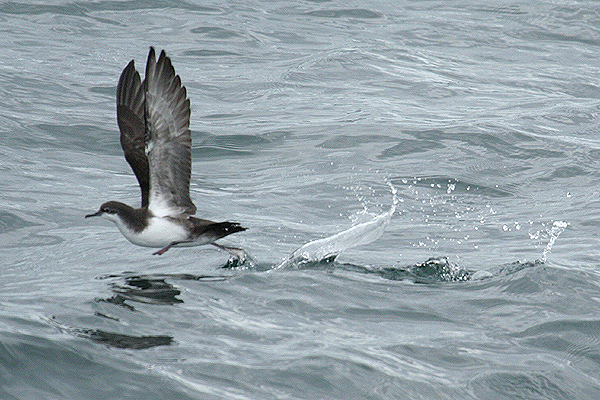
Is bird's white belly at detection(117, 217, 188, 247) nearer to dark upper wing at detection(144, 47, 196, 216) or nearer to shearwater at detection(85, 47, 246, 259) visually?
shearwater at detection(85, 47, 246, 259)

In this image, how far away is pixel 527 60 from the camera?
17.8 metres

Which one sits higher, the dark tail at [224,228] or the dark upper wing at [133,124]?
the dark upper wing at [133,124]

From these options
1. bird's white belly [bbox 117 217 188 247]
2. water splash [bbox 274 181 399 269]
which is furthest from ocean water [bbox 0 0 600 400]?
bird's white belly [bbox 117 217 188 247]

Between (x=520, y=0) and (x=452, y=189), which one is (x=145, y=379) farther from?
(x=520, y=0)

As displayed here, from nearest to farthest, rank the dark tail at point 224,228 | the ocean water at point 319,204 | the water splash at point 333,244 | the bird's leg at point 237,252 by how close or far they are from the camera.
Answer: the ocean water at point 319,204 → the dark tail at point 224,228 → the bird's leg at point 237,252 → the water splash at point 333,244

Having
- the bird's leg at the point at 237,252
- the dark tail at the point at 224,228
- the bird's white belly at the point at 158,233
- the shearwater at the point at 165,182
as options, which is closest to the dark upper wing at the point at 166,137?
the shearwater at the point at 165,182

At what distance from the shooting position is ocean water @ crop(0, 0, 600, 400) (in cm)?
622

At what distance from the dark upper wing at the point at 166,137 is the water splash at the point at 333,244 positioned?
40.4 inches

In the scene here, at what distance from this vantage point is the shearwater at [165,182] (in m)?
8.00

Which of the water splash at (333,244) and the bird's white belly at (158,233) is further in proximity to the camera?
the water splash at (333,244)

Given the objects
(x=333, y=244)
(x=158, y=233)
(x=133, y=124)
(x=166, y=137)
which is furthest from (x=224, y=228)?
(x=133, y=124)

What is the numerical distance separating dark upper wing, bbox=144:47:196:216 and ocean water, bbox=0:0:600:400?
0.62 m

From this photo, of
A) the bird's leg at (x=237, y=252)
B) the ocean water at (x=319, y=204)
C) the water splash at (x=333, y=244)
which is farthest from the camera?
the water splash at (x=333, y=244)

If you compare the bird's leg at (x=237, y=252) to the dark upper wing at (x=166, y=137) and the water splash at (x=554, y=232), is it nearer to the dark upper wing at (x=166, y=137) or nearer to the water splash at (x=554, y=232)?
the dark upper wing at (x=166, y=137)
